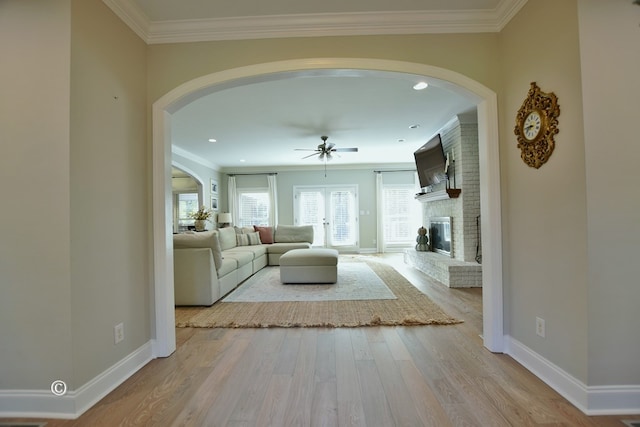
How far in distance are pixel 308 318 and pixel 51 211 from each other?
2.25 m

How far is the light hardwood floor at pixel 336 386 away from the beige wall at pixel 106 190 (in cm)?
41

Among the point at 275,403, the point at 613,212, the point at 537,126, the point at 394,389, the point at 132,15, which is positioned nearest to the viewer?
the point at 613,212

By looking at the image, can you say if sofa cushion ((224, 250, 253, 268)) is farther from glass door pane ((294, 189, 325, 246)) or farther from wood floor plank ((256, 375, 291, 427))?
glass door pane ((294, 189, 325, 246))

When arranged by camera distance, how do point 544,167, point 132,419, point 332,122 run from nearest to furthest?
point 132,419 → point 544,167 → point 332,122

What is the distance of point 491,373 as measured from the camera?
6.24 ft

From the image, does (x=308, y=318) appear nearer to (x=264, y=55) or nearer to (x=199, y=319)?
(x=199, y=319)

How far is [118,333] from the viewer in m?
1.90

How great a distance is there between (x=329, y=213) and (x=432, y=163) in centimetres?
374

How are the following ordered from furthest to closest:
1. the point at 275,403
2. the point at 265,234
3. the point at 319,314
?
the point at 265,234
the point at 319,314
the point at 275,403

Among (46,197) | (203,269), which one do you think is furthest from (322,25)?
(203,269)

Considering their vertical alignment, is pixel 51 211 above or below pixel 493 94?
below

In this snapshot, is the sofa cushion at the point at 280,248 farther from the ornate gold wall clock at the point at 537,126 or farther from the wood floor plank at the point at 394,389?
the ornate gold wall clock at the point at 537,126

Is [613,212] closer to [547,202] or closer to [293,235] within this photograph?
[547,202]

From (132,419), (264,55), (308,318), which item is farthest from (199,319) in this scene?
(264,55)
